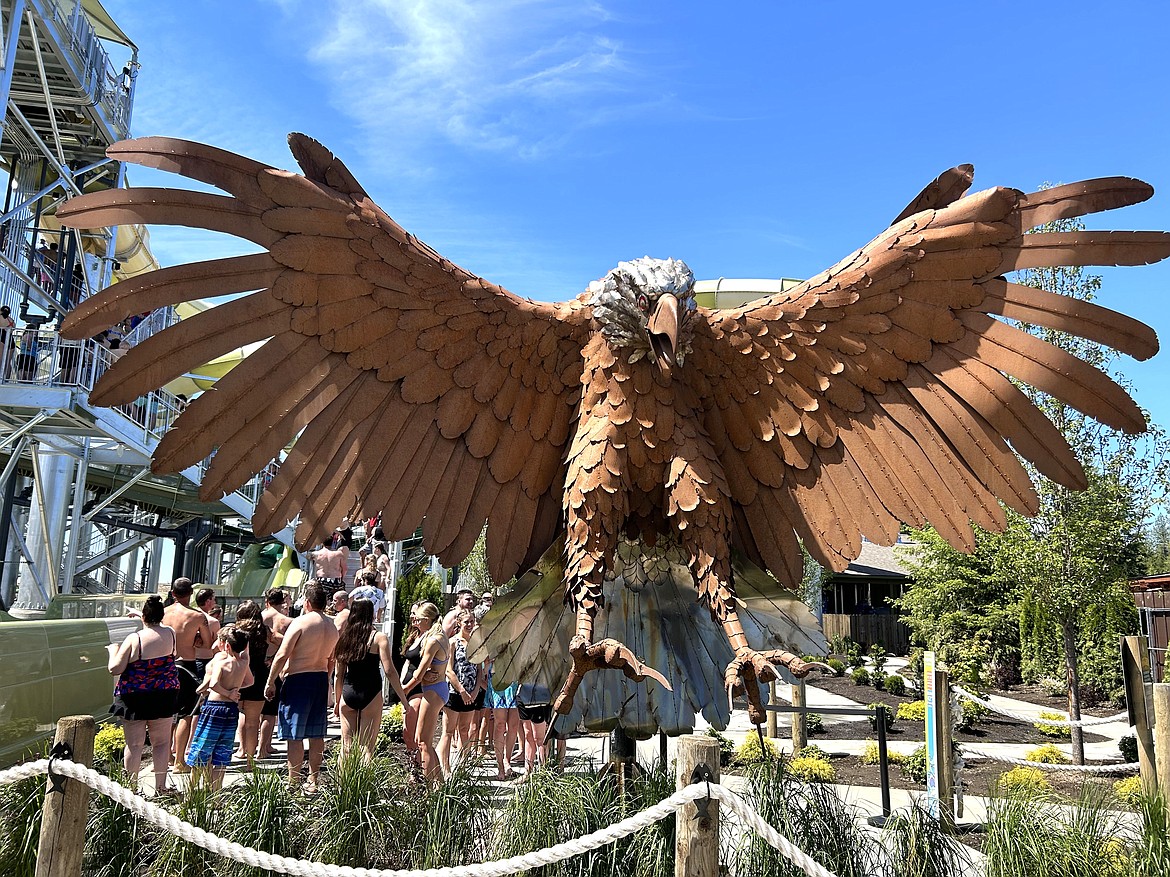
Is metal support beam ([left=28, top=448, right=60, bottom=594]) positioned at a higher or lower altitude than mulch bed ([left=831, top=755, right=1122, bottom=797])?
higher

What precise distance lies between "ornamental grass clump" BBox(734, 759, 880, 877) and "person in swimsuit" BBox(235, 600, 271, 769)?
364 cm

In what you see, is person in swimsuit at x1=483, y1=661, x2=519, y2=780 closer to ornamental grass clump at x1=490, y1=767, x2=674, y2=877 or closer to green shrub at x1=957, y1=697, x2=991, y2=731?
ornamental grass clump at x1=490, y1=767, x2=674, y2=877

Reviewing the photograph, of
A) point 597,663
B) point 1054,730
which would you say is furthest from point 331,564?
point 1054,730

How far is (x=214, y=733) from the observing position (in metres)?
5.14

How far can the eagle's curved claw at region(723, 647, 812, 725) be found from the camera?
9.25 ft

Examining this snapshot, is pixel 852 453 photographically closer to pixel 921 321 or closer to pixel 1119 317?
pixel 921 321

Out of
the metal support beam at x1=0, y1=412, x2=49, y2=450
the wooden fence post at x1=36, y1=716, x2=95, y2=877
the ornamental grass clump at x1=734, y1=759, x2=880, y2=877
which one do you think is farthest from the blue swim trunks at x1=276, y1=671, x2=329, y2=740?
the metal support beam at x1=0, y1=412, x2=49, y2=450

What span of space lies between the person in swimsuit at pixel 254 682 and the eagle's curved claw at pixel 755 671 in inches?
157

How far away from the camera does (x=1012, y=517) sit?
352 inches

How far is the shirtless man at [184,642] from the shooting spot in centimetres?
598

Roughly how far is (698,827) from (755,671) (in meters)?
0.55

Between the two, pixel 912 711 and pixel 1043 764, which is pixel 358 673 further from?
pixel 912 711

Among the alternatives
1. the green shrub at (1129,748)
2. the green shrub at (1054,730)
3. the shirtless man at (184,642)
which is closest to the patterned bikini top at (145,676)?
the shirtless man at (184,642)

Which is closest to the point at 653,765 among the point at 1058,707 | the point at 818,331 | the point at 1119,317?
the point at 818,331
